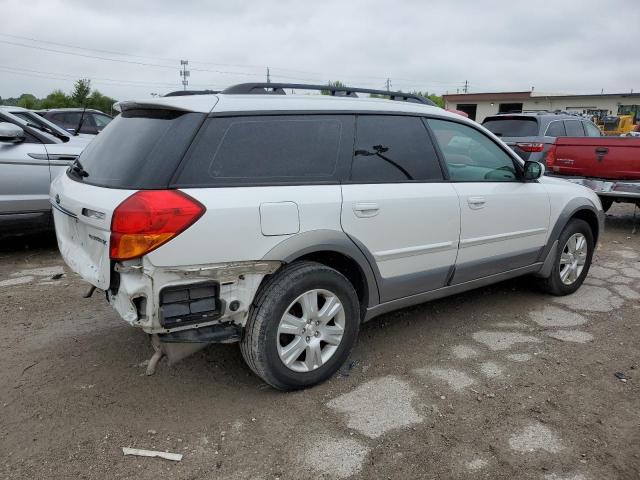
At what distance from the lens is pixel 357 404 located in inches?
115

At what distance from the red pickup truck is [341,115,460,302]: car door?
4.83 meters

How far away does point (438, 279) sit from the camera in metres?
3.61

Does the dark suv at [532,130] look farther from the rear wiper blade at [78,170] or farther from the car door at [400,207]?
the rear wiper blade at [78,170]

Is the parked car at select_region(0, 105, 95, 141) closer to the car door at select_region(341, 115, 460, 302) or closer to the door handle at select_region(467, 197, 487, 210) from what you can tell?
the car door at select_region(341, 115, 460, 302)

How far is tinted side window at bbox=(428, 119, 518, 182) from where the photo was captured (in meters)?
3.68

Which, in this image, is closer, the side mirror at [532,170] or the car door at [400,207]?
Answer: the car door at [400,207]

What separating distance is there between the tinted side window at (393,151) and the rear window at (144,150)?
39.7 inches

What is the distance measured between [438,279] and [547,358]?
880 mm

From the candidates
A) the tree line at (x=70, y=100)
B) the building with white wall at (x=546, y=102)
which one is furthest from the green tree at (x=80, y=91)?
the building with white wall at (x=546, y=102)

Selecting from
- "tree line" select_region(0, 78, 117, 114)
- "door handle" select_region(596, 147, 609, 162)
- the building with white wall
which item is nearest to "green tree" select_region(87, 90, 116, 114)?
"tree line" select_region(0, 78, 117, 114)

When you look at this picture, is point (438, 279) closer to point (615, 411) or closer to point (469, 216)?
point (469, 216)

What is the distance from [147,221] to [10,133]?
3848mm

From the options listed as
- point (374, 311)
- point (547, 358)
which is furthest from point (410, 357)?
point (547, 358)

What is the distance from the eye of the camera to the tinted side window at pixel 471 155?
3678 millimetres
